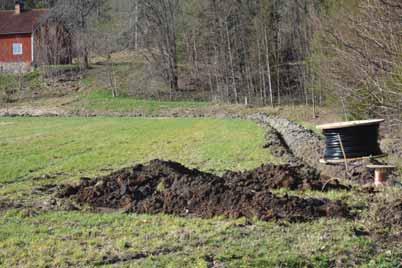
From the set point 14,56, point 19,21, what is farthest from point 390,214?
point 19,21

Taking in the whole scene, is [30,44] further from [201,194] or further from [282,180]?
[201,194]

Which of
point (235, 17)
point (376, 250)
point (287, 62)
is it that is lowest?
point (376, 250)

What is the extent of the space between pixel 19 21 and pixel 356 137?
5469cm

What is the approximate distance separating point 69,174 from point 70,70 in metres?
42.0

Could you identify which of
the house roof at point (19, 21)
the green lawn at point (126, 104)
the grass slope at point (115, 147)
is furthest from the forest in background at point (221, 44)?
the grass slope at point (115, 147)

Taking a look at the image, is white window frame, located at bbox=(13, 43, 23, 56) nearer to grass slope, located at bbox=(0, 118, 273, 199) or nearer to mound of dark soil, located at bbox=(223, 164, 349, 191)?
grass slope, located at bbox=(0, 118, 273, 199)

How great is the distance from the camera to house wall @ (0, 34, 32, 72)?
59156 mm

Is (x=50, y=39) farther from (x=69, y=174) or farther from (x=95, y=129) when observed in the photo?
(x=69, y=174)

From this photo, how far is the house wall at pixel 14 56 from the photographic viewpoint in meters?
59.2

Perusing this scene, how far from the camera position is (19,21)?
61.2m

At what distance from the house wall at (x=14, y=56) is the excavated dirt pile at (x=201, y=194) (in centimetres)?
4931

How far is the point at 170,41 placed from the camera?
2023 inches

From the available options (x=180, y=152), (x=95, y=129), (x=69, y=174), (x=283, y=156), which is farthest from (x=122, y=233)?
(x=95, y=129)

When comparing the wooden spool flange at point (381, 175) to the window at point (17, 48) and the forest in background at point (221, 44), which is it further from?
the window at point (17, 48)
